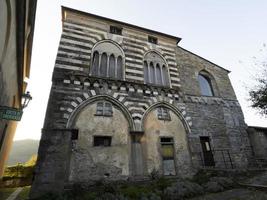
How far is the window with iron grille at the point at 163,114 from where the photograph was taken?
36.0 feet

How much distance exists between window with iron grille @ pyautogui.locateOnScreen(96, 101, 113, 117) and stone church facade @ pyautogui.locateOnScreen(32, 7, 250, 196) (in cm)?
6

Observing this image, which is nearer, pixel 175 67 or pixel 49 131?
pixel 49 131

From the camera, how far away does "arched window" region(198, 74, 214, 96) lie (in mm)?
13633

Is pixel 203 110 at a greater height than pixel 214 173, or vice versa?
pixel 203 110

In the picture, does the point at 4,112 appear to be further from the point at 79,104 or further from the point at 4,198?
the point at 4,198

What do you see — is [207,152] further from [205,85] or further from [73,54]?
[73,54]

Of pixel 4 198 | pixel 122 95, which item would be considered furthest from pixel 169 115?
pixel 4 198

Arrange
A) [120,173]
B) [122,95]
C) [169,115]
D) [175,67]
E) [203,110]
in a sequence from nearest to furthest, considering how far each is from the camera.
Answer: [120,173]
[122,95]
[169,115]
[203,110]
[175,67]

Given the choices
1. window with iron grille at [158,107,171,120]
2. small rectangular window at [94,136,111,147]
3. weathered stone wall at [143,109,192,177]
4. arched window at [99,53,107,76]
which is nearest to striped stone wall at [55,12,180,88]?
arched window at [99,53,107,76]

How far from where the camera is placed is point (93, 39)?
11234 mm

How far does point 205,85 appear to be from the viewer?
14.0m

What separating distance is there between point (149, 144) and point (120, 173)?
2345mm

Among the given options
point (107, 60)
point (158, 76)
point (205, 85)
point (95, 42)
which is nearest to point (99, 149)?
point (107, 60)

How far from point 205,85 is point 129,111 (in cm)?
761
